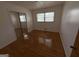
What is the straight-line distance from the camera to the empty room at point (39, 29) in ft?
3.52

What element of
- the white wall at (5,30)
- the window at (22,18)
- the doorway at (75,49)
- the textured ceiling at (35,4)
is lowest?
the doorway at (75,49)

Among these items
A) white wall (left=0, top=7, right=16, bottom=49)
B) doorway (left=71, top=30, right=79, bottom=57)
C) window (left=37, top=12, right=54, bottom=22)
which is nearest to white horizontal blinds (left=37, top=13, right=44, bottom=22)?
window (left=37, top=12, right=54, bottom=22)

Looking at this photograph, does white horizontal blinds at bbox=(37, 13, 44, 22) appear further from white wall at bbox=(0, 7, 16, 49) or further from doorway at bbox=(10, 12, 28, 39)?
white wall at bbox=(0, 7, 16, 49)

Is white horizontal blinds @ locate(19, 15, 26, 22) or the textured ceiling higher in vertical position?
the textured ceiling

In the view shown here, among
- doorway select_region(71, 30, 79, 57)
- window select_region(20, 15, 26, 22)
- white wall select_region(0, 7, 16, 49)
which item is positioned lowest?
doorway select_region(71, 30, 79, 57)

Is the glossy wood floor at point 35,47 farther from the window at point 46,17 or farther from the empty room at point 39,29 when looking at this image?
the window at point 46,17

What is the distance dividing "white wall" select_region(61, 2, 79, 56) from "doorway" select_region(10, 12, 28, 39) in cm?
40

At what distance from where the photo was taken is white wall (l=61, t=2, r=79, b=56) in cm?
107

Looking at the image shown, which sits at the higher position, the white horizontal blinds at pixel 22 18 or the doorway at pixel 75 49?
the white horizontal blinds at pixel 22 18

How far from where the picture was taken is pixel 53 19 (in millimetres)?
1126

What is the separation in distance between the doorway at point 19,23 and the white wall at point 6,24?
0.03 m

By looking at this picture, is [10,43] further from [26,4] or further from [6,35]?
[26,4]

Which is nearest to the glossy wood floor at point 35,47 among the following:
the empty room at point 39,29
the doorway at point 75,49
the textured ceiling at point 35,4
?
the empty room at point 39,29

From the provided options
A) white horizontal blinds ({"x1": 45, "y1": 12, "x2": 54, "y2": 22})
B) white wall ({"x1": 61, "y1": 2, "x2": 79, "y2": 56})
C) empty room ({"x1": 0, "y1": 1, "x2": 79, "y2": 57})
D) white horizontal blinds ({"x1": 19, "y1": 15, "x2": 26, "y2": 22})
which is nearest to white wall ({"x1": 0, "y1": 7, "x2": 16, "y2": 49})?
empty room ({"x1": 0, "y1": 1, "x2": 79, "y2": 57})
